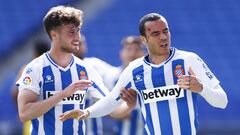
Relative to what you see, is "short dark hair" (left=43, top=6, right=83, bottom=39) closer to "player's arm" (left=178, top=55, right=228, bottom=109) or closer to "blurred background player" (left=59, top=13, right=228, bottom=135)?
"blurred background player" (left=59, top=13, right=228, bottom=135)

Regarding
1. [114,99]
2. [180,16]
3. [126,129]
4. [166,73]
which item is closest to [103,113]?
[114,99]

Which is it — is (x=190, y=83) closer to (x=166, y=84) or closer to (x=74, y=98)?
(x=166, y=84)

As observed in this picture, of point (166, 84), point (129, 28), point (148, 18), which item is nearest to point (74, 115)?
point (166, 84)

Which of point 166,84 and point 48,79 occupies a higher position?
point 48,79

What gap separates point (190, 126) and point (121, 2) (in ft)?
38.9

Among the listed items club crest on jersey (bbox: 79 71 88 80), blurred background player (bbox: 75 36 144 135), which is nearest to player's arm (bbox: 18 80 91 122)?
club crest on jersey (bbox: 79 71 88 80)

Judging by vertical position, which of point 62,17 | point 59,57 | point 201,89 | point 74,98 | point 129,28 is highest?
point 129,28

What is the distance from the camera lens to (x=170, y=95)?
231 inches

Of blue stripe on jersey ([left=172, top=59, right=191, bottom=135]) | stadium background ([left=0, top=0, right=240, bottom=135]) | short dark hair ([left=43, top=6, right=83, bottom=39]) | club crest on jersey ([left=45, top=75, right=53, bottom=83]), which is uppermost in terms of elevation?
stadium background ([left=0, top=0, right=240, bottom=135])

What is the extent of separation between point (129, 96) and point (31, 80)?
0.89 metres

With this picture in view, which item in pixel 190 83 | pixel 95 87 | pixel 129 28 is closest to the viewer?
pixel 190 83

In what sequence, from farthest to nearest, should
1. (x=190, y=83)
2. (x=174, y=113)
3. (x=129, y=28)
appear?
(x=129, y=28) < (x=174, y=113) < (x=190, y=83)

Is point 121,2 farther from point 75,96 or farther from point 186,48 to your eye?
point 75,96

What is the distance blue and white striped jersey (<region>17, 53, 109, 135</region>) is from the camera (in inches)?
235
